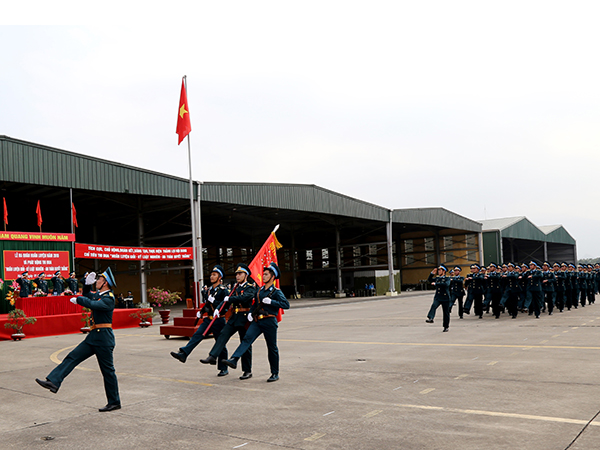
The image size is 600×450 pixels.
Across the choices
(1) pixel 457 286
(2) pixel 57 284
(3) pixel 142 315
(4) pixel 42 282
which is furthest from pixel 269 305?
(2) pixel 57 284

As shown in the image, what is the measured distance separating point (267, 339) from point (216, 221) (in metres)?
41.1

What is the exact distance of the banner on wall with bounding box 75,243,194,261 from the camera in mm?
29375

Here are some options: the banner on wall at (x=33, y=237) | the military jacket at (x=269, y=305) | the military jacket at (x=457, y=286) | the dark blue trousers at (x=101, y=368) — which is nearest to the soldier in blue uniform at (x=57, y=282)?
the banner on wall at (x=33, y=237)

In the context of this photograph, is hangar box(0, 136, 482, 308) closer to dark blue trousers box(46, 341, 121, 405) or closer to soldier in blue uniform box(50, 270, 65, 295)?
soldier in blue uniform box(50, 270, 65, 295)

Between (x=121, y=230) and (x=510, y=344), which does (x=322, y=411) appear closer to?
(x=510, y=344)

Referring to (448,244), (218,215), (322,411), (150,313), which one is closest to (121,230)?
(218,215)

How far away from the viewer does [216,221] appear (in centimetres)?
4912

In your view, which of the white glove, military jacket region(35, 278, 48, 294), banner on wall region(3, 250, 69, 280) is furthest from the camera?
banner on wall region(3, 250, 69, 280)

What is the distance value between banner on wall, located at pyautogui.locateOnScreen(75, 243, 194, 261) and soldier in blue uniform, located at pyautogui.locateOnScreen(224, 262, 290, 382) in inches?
905

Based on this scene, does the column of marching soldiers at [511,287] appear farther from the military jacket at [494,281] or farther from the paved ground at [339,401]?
the paved ground at [339,401]

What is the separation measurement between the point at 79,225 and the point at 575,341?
38.1 metres

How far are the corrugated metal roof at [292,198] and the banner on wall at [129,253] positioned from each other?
3613 mm

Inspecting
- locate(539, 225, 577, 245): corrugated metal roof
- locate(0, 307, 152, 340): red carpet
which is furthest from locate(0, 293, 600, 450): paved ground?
locate(539, 225, 577, 245): corrugated metal roof

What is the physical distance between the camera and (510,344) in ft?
39.4
